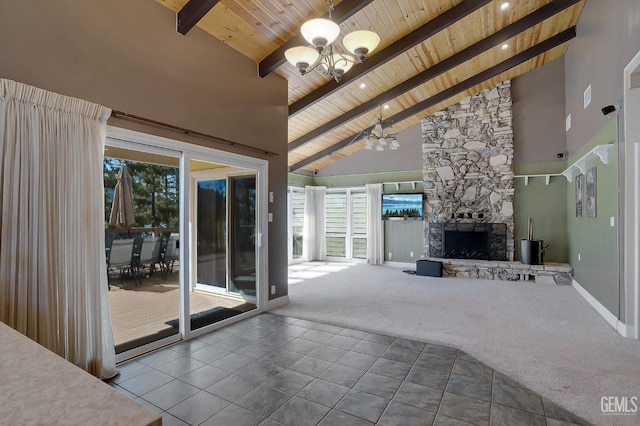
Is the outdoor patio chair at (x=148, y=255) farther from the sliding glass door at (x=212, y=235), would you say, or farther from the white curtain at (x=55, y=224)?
the sliding glass door at (x=212, y=235)

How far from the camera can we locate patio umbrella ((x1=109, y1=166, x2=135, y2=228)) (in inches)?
123

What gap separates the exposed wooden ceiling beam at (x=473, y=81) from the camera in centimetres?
→ 600

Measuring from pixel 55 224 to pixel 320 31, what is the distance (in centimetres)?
252

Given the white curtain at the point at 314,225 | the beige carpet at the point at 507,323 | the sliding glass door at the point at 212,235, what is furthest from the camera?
the white curtain at the point at 314,225

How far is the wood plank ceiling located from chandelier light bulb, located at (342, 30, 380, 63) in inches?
38.6

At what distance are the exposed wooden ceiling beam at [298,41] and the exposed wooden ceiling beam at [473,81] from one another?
327 centimetres

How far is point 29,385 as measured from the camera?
80 centimetres

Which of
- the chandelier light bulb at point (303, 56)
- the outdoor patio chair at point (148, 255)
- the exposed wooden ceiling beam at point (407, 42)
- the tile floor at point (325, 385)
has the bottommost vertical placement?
the tile floor at point (325, 385)

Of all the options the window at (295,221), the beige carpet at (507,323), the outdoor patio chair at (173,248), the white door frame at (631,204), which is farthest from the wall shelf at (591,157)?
the window at (295,221)

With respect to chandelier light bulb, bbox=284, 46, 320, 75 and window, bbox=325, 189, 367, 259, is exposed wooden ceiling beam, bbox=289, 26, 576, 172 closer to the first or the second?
window, bbox=325, 189, 367, 259

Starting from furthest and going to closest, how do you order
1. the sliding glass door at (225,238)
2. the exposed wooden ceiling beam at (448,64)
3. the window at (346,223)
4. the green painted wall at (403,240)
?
the window at (346,223), the green painted wall at (403,240), the exposed wooden ceiling beam at (448,64), the sliding glass door at (225,238)

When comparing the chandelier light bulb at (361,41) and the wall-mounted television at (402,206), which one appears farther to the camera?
the wall-mounted television at (402,206)

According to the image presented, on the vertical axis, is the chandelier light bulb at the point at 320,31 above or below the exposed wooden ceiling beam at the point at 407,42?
below

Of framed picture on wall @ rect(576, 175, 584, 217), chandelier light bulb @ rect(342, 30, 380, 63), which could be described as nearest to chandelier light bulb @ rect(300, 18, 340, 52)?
chandelier light bulb @ rect(342, 30, 380, 63)
